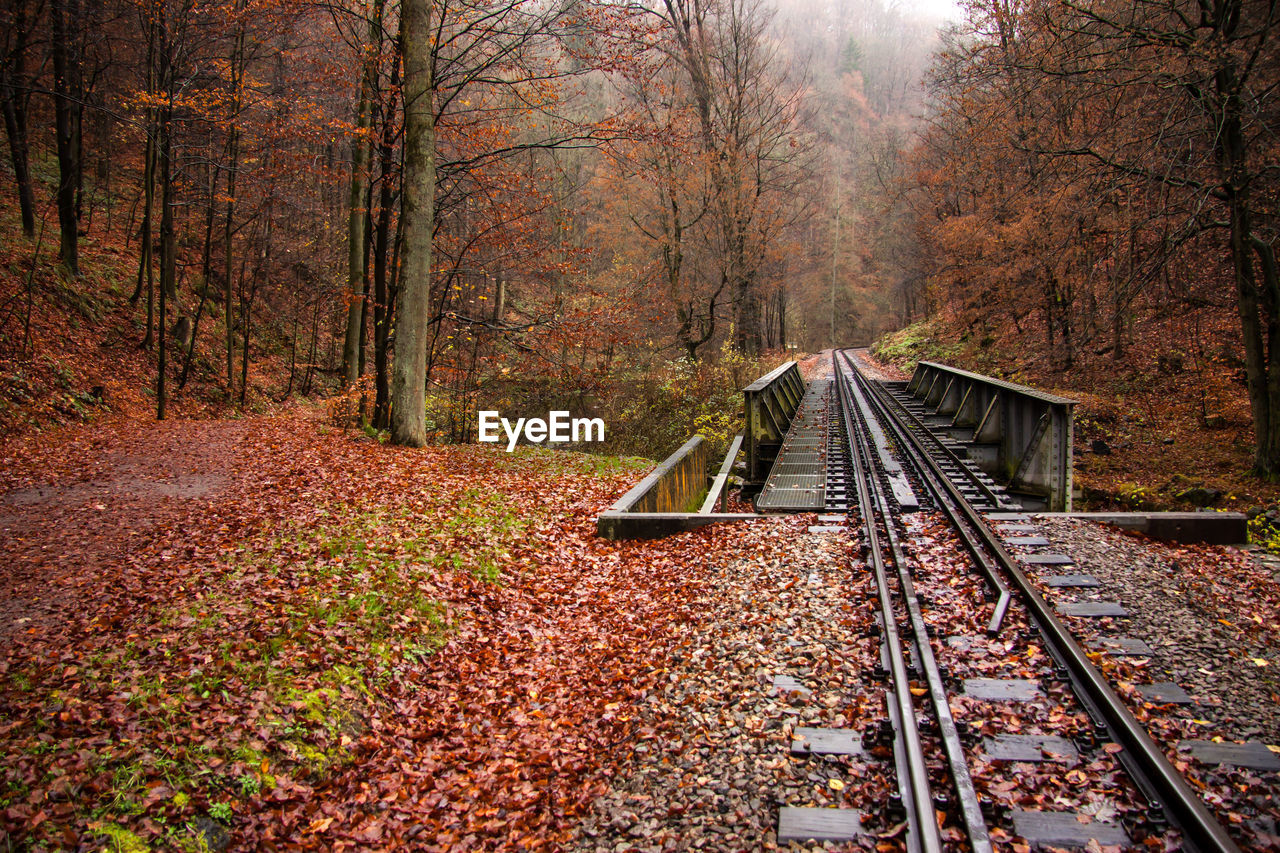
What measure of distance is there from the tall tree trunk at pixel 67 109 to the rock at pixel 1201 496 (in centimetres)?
2299

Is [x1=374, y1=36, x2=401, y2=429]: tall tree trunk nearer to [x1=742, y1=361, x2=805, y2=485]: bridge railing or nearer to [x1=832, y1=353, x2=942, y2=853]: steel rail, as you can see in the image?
[x1=742, y1=361, x2=805, y2=485]: bridge railing

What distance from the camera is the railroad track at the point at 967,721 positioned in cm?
291

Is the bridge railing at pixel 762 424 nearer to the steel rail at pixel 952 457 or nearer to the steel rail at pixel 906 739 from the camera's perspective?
the steel rail at pixel 952 457

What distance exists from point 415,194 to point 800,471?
25.4 ft

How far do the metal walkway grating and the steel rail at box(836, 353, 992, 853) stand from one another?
2268mm

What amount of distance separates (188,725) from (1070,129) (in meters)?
16.2

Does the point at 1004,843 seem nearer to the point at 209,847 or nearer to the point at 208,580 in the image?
the point at 209,847

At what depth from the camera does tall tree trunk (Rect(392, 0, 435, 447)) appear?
10.3 m

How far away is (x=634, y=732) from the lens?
4.07m

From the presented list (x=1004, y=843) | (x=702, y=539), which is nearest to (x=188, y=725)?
(x=1004, y=843)

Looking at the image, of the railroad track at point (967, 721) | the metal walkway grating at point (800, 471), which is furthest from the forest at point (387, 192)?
the railroad track at point (967, 721)

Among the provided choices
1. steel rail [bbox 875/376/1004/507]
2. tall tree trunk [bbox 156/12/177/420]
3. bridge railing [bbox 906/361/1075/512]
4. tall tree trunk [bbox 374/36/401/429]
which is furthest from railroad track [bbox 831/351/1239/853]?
tall tree trunk [bbox 156/12/177/420]

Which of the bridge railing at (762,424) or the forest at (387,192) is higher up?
the forest at (387,192)

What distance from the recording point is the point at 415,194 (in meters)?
10.5
